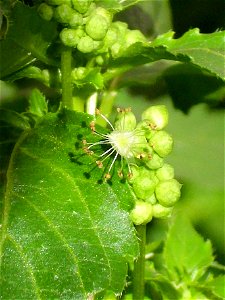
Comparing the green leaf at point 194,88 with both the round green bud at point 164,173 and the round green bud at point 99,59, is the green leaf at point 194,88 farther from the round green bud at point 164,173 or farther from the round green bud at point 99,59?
the round green bud at point 164,173

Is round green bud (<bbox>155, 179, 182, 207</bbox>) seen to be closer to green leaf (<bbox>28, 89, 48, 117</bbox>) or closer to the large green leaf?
the large green leaf

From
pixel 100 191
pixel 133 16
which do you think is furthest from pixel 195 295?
pixel 133 16

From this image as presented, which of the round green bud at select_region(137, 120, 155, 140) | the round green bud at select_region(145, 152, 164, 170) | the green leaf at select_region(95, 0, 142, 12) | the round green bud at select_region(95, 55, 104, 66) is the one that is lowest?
the round green bud at select_region(145, 152, 164, 170)

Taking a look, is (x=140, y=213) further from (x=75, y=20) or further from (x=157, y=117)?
(x=75, y=20)

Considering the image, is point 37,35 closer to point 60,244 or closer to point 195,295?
point 60,244

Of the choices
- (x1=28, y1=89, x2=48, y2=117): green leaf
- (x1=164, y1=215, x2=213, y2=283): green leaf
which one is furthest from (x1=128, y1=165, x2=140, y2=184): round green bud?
(x1=164, y1=215, x2=213, y2=283): green leaf

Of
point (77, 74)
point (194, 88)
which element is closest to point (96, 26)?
point (77, 74)

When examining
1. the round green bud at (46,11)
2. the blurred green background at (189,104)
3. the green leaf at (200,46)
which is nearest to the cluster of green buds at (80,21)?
the round green bud at (46,11)
